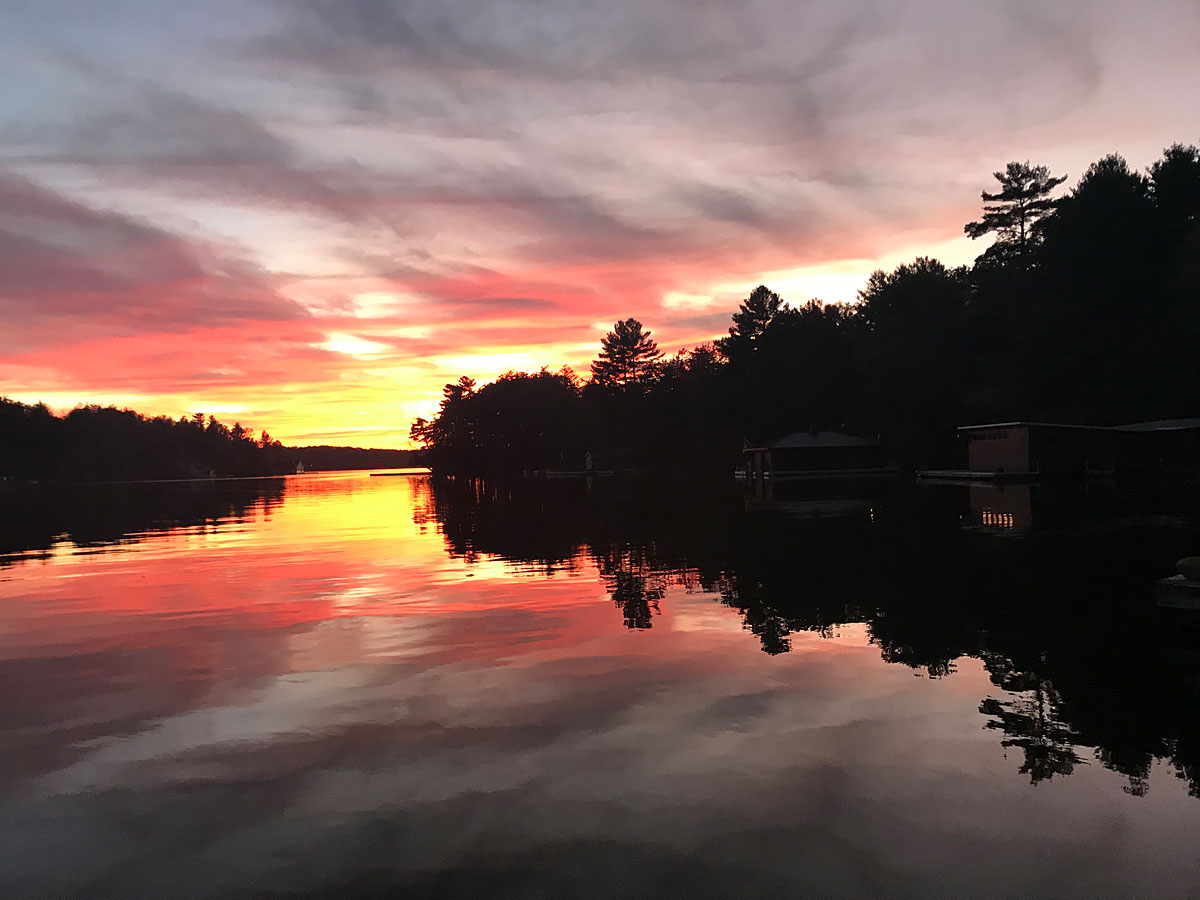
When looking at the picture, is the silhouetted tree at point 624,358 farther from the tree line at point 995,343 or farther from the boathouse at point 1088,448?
the boathouse at point 1088,448

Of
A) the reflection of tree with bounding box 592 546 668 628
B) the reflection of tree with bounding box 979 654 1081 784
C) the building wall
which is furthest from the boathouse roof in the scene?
the reflection of tree with bounding box 979 654 1081 784

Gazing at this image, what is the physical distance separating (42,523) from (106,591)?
37.3m

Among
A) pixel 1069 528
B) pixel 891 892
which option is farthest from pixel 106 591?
pixel 1069 528

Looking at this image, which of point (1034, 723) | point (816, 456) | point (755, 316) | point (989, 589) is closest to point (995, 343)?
point (816, 456)

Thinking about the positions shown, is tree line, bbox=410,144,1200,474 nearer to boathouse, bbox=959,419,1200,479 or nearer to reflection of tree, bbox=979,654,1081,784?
boathouse, bbox=959,419,1200,479

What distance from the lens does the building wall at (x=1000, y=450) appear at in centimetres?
6006

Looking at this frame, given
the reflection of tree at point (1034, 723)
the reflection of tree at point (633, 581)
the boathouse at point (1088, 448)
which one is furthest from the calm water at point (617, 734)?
the boathouse at point (1088, 448)

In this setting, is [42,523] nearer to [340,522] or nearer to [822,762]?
[340,522]

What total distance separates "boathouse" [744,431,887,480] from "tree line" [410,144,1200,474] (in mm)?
3915

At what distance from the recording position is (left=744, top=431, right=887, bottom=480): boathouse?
261 ft

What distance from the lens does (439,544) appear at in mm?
32406

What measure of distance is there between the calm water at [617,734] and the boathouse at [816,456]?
57.5 meters

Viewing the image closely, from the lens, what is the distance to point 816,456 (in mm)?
80812

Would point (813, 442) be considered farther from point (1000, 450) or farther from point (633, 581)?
point (633, 581)
